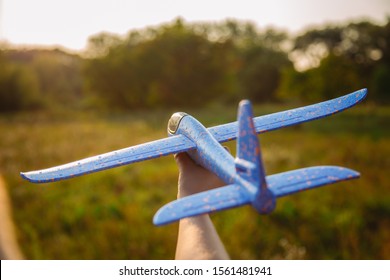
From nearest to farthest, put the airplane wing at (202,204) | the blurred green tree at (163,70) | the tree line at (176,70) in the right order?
the airplane wing at (202,204), the tree line at (176,70), the blurred green tree at (163,70)

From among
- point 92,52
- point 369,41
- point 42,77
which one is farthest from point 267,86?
point 42,77

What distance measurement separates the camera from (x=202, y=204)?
2.12 m

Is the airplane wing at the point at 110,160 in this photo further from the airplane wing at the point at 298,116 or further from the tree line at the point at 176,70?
the tree line at the point at 176,70

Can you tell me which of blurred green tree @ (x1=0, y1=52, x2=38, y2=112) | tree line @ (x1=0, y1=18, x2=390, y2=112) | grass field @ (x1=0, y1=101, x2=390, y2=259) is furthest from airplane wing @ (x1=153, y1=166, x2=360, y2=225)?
blurred green tree @ (x1=0, y1=52, x2=38, y2=112)

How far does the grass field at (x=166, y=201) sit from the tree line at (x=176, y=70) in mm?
5212

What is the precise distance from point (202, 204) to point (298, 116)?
1634 millimetres

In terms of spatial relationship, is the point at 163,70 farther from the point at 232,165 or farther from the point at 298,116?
the point at 232,165

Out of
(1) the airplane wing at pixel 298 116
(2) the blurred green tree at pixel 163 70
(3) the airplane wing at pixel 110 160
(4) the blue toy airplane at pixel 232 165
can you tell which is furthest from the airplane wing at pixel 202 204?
(2) the blurred green tree at pixel 163 70

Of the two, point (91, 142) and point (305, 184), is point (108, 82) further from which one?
point (305, 184)

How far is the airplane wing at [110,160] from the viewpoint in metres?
2.90

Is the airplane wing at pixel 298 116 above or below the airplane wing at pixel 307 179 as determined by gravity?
above

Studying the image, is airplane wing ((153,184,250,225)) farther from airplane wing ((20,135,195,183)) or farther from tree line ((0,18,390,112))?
tree line ((0,18,390,112))

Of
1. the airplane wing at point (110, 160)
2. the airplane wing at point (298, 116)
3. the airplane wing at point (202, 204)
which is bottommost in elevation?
the airplane wing at point (202, 204)

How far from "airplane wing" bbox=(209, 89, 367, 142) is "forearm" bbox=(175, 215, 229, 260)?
1216 mm
